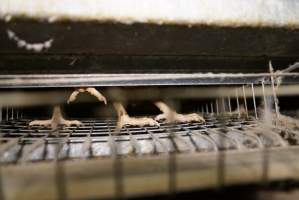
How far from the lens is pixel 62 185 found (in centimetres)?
77

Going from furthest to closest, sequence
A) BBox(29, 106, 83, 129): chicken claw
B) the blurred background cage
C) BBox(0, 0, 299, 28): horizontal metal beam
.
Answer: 1. BBox(29, 106, 83, 129): chicken claw
2. BBox(0, 0, 299, 28): horizontal metal beam
3. the blurred background cage

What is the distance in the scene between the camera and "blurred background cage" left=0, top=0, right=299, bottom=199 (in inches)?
32.6

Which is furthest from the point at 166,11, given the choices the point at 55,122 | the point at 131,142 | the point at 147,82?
the point at 55,122

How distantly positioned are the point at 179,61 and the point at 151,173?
917 millimetres

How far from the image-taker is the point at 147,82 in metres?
1.42

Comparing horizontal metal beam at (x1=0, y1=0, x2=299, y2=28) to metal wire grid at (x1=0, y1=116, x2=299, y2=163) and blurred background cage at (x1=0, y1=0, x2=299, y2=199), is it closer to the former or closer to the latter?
blurred background cage at (x1=0, y1=0, x2=299, y2=199)

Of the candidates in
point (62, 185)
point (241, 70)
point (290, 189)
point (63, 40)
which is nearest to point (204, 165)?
point (290, 189)

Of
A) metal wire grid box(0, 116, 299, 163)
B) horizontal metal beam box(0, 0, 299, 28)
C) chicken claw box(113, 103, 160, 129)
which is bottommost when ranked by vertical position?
metal wire grid box(0, 116, 299, 163)

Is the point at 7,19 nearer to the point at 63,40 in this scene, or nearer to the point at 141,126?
the point at 63,40

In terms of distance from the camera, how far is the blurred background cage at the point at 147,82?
83 cm

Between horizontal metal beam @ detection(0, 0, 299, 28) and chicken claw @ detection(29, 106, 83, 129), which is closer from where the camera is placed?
horizontal metal beam @ detection(0, 0, 299, 28)

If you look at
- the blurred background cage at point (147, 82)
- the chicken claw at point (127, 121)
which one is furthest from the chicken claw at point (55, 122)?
the chicken claw at point (127, 121)

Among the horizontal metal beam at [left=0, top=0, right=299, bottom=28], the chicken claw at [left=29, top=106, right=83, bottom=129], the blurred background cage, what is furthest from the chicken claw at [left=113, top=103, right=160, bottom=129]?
the horizontal metal beam at [left=0, top=0, right=299, bottom=28]

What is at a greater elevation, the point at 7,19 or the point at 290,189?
the point at 7,19
